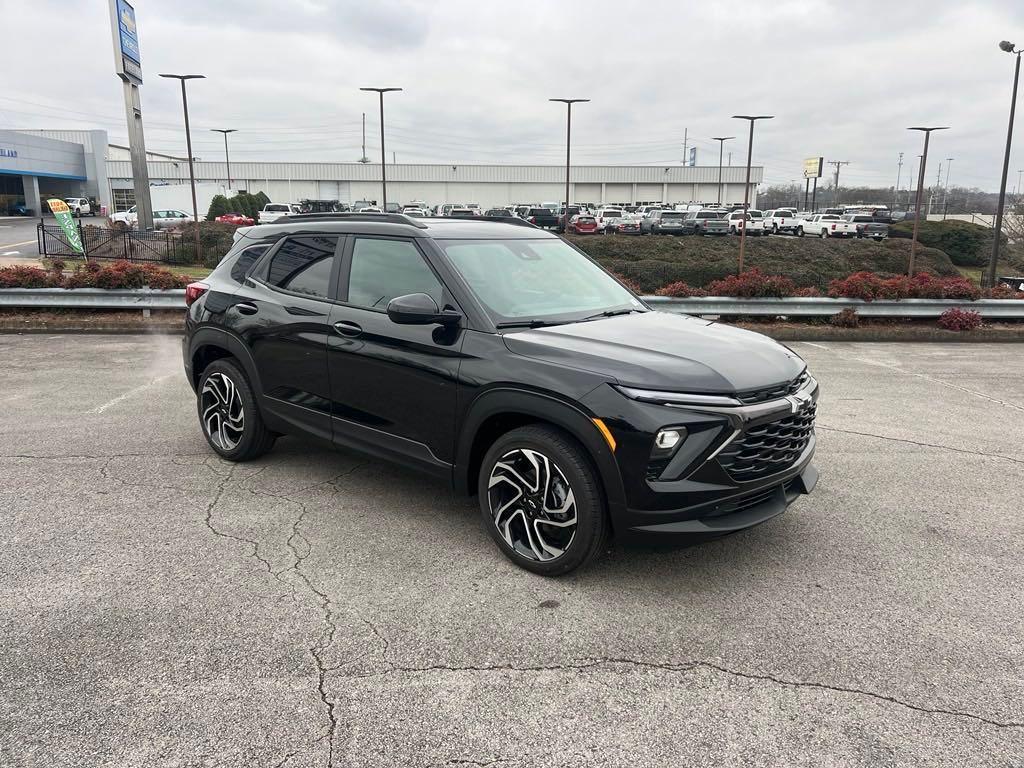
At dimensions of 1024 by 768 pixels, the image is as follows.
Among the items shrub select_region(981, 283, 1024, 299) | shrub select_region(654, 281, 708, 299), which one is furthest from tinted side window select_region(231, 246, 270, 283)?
shrub select_region(981, 283, 1024, 299)

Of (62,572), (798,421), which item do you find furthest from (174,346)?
(798,421)

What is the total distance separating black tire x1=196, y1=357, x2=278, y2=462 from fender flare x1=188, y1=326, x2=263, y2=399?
0.11 m

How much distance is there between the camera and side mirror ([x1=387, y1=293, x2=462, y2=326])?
12.7 ft

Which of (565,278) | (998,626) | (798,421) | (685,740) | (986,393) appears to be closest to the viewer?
(685,740)

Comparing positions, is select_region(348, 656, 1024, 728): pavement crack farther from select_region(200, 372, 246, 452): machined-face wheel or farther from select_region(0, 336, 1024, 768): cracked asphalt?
select_region(200, 372, 246, 452): machined-face wheel

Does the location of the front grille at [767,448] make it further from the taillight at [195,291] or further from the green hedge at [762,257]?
the green hedge at [762,257]

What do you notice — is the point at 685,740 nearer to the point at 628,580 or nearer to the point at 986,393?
the point at 628,580

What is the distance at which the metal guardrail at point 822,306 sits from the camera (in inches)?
498

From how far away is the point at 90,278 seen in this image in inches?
486

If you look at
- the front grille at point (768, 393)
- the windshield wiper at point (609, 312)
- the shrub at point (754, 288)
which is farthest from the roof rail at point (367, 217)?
the shrub at point (754, 288)

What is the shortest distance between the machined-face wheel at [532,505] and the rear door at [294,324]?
142 centimetres

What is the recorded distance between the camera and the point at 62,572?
385cm

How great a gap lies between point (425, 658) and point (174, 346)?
9.21m

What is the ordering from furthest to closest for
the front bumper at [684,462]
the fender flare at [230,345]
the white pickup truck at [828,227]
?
the white pickup truck at [828,227] < the fender flare at [230,345] < the front bumper at [684,462]
